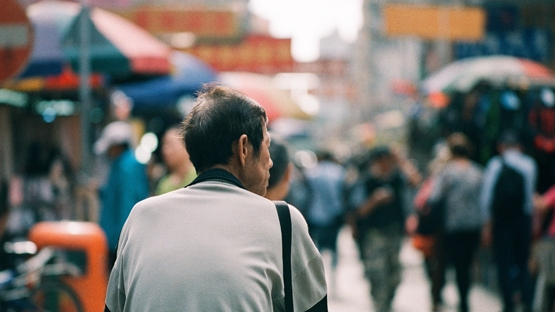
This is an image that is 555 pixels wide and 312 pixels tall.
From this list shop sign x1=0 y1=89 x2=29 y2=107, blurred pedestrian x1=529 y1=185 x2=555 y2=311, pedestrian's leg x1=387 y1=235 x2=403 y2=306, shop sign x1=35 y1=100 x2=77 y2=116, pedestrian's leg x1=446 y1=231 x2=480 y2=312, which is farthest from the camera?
shop sign x1=35 y1=100 x2=77 y2=116

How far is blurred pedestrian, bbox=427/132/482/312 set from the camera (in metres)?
8.85

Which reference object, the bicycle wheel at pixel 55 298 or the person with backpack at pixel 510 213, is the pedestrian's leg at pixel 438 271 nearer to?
the person with backpack at pixel 510 213

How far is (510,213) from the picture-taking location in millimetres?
9352

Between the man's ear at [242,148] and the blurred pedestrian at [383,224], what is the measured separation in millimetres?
7480

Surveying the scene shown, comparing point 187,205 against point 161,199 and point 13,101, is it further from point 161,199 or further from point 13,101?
point 13,101

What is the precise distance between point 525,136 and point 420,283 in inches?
118

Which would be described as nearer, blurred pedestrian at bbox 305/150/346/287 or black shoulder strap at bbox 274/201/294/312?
black shoulder strap at bbox 274/201/294/312

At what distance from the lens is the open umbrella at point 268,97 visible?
48.9ft

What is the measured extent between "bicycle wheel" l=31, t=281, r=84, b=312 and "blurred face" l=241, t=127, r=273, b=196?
4996 millimetres

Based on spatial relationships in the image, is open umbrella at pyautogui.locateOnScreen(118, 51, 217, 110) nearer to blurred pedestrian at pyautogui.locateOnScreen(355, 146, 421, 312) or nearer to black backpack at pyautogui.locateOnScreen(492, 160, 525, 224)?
blurred pedestrian at pyautogui.locateOnScreen(355, 146, 421, 312)

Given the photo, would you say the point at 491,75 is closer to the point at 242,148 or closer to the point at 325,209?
the point at 325,209

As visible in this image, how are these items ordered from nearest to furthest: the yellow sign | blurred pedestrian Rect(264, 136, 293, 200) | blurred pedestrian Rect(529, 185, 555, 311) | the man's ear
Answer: the man's ear, blurred pedestrian Rect(264, 136, 293, 200), blurred pedestrian Rect(529, 185, 555, 311), the yellow sign

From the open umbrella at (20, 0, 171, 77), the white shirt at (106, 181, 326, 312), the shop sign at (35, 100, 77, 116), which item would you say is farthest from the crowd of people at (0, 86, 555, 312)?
the shop sign at (35, 100, 77, 116)

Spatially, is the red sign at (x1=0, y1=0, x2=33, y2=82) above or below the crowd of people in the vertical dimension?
above
